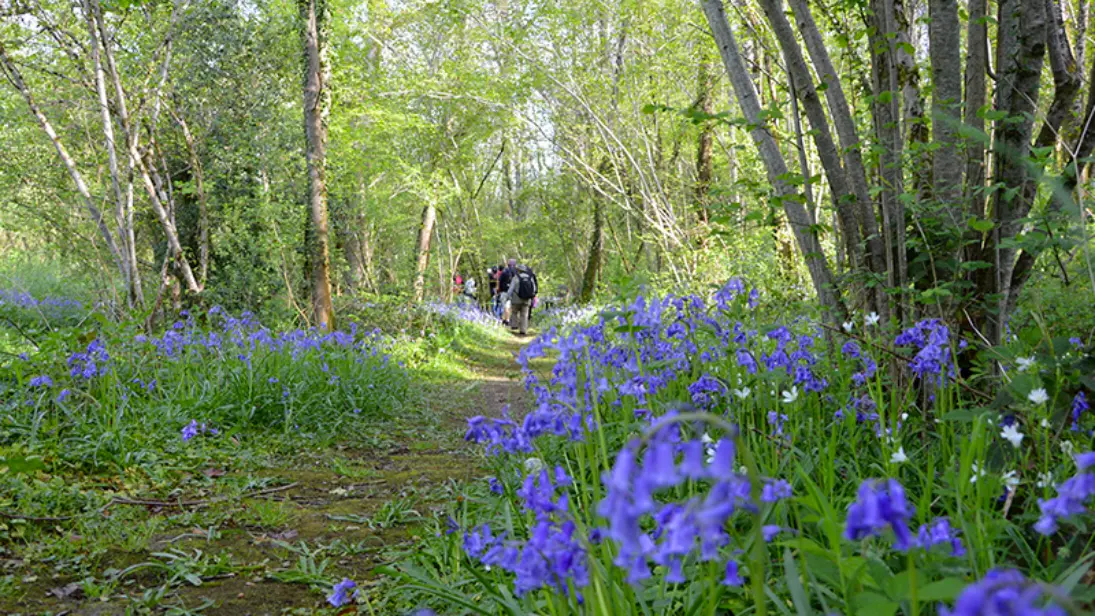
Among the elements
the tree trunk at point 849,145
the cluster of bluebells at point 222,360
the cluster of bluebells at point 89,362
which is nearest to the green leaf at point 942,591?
the tree trunk at point 849,145

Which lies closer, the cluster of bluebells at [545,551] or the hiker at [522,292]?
the cluster of bluebells at [545,551]

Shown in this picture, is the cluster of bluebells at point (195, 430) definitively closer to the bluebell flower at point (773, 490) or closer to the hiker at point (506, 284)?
the bluebell flower at point (773, 490)

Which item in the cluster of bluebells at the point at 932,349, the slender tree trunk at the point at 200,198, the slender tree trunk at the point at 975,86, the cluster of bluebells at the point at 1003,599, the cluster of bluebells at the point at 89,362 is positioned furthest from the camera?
the slender tree trunk at the point at 200,198

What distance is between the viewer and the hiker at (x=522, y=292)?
15.5m

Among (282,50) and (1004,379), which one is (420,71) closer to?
(282,50)

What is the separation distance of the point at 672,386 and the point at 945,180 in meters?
1.39

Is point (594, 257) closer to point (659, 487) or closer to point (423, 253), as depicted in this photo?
point (423, 253)

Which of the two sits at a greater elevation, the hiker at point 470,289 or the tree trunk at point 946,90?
the tree trunk at point 946,90

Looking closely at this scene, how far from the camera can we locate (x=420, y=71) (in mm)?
17125

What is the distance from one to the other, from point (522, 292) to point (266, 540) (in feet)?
42.5

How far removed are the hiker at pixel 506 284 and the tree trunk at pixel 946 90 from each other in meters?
12.7

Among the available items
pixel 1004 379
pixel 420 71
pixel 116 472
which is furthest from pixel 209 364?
pixel 420 71

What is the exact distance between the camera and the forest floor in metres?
2.34

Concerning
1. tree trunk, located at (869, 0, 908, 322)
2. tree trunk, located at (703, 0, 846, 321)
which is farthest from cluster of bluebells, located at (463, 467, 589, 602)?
tree trunk, located at (703, 0, 846, 321)
